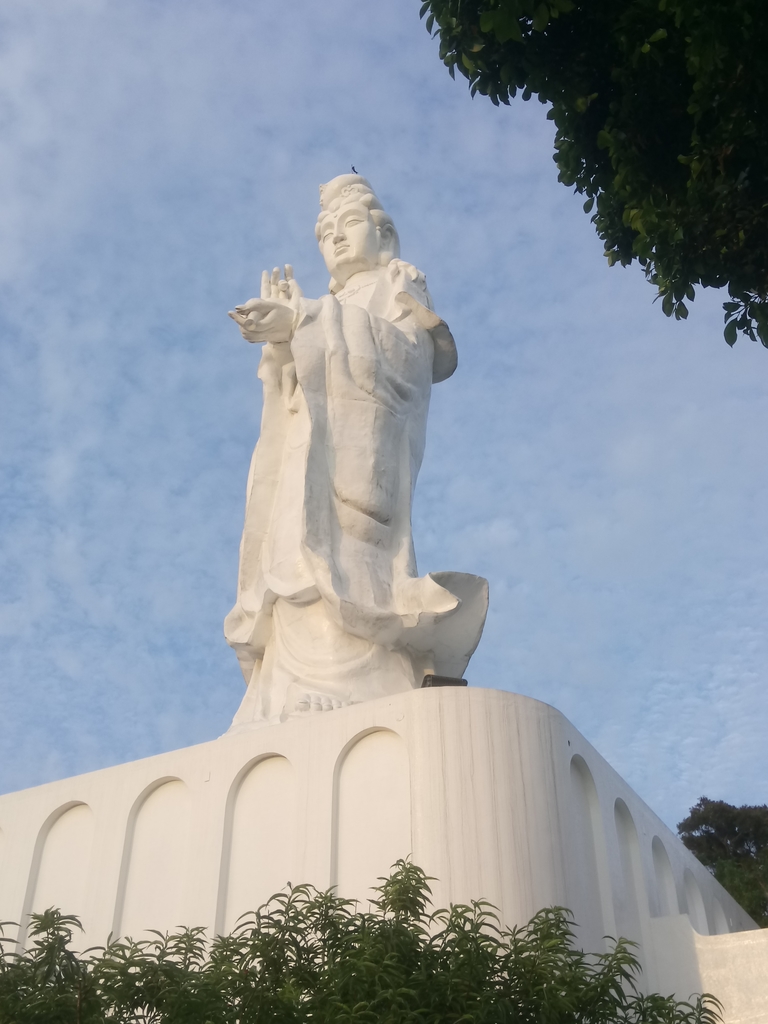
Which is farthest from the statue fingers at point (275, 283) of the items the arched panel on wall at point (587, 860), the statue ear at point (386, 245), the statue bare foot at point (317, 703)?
the arched panel on wall at point (587, 860)

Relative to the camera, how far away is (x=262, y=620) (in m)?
9.85

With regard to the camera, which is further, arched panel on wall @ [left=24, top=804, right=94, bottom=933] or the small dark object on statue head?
arched panel on wall @ [left=24, top=804, right=94, bottom=933]

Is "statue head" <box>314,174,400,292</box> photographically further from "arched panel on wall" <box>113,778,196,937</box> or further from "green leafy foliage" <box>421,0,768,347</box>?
"arched panel on wall" <box>113,778,196,937</box>

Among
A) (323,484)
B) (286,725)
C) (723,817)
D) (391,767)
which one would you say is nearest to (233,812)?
(286,725)

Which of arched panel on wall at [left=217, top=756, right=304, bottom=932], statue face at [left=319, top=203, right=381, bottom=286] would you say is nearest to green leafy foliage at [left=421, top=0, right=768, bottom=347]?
arched panel on wall at [left=217, top=756, right=304, bottom=932]

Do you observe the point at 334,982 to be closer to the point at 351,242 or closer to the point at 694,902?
Answer: the point at 694,902

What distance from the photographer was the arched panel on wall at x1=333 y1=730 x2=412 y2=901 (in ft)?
24.0

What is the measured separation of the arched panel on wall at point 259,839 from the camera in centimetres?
771

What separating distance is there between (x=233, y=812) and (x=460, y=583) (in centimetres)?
251

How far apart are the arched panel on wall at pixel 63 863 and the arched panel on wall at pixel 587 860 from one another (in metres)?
3.41

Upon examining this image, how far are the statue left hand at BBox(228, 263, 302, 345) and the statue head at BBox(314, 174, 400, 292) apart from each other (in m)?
1.14

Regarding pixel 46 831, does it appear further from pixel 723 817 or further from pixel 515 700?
pixel 723 817

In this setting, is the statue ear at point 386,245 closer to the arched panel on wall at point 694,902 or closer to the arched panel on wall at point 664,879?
the arched panel on wall at point 664,879

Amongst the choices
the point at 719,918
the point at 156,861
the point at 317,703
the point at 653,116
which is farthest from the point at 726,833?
the point at 653,116
